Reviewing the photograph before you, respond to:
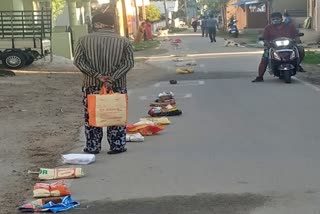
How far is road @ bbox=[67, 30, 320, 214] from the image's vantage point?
20.6 ft

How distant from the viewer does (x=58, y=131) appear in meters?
11.2

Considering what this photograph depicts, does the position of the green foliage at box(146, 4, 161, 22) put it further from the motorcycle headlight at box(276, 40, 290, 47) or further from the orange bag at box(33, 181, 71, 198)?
the orange bag at box(33, 181, 71, 198)

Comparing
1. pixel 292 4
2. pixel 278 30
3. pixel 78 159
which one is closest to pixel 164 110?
pixel 78 159

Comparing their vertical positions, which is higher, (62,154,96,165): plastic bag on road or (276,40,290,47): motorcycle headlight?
(276,40,290,47): motorcycle headlight

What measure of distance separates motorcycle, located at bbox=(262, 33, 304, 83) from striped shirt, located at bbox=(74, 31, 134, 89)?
28.5 feet

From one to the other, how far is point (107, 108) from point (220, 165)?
5.31 feet

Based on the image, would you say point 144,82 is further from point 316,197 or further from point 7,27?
point 316,197

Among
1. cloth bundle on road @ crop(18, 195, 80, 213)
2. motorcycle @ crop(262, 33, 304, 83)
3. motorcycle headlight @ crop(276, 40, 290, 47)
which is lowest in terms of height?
cloth bundle on road @ crop(18, 195, 80, 213)

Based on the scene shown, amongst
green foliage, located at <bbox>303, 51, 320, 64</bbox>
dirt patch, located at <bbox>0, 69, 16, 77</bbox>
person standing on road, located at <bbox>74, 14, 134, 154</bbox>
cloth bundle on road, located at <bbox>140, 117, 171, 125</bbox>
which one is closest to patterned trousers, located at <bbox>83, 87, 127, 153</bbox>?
person standing on road, located at <bbox>74, 14, 134, 154</bbox>

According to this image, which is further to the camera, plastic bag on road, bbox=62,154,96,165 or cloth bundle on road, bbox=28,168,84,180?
plastic bag on road, bbox=62,154,96,165

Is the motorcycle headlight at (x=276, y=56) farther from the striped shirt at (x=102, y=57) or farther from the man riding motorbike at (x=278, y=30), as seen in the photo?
the striped shirt at (x=102, y=57)

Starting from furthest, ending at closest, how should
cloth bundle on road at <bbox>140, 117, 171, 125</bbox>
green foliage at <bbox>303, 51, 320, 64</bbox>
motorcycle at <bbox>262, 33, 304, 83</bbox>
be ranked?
green foliage at <bbox>303, 51, 320, 64</bbox> → motorcycle at <bbox>262, 33, 304, 83</bbox> → cloth bundle on road at <bbox>140, 117, 171, 125</bbox>

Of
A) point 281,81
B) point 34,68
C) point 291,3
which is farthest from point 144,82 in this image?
point 291,3

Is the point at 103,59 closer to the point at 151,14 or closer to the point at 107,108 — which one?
the point at 107,108
